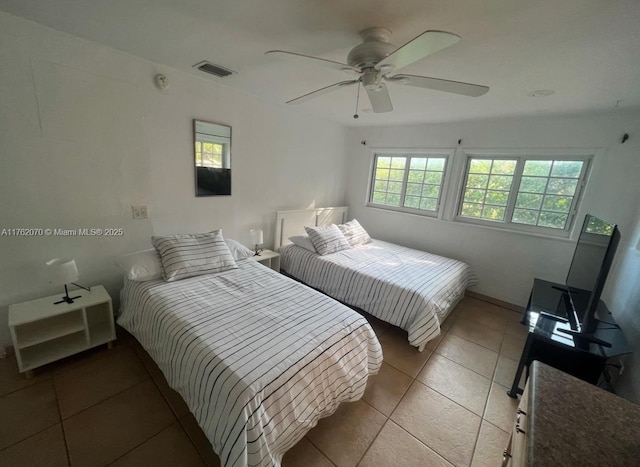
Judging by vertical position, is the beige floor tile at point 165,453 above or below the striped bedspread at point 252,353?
Answer: below

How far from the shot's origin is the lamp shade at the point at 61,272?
1640 mm

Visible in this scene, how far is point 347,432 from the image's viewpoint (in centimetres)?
147

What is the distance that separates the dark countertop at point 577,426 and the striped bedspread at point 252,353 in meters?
0.88

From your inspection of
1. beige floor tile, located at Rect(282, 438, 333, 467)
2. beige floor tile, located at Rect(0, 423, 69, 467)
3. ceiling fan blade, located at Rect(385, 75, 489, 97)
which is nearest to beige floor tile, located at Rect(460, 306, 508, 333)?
beige floor tile, located at Rect(282, 438, 333, 467)

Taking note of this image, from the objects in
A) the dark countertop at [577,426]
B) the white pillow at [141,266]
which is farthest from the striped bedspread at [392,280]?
the white pillow at [141,266]

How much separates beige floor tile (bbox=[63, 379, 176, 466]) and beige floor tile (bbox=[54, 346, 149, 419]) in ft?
0.23

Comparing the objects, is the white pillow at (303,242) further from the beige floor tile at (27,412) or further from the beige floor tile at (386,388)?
the beige floor tile at (27,412)

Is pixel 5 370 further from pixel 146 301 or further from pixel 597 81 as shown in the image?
pixel 597 81

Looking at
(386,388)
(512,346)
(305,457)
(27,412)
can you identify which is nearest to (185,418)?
(305,457)

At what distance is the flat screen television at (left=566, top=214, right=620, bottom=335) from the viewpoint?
4.69ft

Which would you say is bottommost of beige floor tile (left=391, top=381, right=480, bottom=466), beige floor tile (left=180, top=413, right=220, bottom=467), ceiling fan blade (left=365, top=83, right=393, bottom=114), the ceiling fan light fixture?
beige floor tile (left=180, top=413, right=220, bottom=467)

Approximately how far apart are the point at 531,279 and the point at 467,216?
1.02 meters

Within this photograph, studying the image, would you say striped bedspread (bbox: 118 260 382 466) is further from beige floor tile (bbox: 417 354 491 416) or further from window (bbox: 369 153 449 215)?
window (bbox: 369 153 449 215)

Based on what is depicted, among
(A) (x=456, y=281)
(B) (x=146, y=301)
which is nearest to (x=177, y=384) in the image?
(B) (x=146, y=301)
